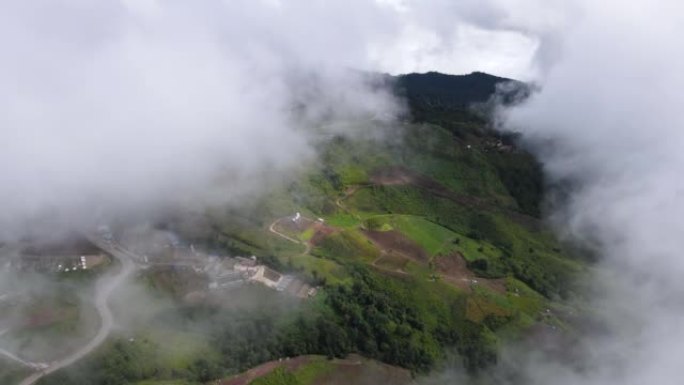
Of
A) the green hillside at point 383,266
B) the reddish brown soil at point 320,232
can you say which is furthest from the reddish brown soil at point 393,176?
the reddish brown soil at point 320,232

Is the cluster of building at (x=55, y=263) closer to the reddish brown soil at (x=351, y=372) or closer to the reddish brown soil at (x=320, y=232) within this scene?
the reddish brown soil at (x=351, y=372)

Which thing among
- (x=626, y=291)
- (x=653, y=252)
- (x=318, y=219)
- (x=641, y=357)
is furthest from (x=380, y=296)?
(x=653, y=252)

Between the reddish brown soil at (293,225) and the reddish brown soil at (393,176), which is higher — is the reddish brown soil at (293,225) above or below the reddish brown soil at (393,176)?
below

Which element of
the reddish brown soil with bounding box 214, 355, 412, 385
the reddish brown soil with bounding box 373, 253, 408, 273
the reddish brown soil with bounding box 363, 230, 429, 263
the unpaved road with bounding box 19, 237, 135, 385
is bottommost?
the unpaved road with bounding box 19, 237, 135, 385

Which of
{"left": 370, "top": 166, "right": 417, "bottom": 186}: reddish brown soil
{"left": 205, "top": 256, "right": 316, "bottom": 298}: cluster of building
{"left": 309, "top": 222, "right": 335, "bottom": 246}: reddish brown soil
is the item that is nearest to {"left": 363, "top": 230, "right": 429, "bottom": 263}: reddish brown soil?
{"left": 309, "top": 222, "right": 335, "bottom": 246}: reddish brown soil

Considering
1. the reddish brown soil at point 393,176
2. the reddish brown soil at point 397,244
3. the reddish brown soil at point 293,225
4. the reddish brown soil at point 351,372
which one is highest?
the reddish brown soil at point 393,176

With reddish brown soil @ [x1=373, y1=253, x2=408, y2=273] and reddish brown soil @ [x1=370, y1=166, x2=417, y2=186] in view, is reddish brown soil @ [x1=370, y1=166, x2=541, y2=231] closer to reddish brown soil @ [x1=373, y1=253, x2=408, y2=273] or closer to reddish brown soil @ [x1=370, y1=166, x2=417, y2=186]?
reddish brown soil @ [x1=370, y1=166, x2=417, y2=186]

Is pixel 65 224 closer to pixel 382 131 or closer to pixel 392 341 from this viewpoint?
pixel 392 341
